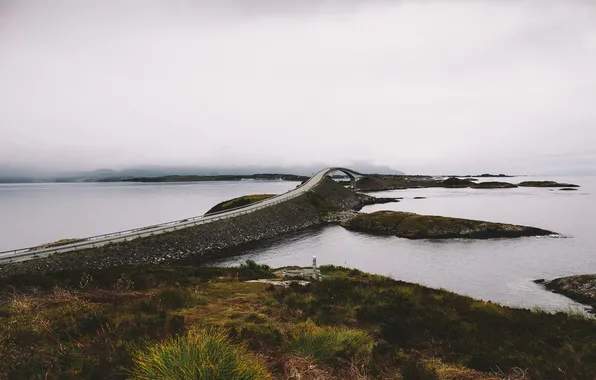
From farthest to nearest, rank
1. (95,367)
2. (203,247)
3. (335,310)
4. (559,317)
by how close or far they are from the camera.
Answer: (203,247)
(559,317)
(335,310)
(95,367)

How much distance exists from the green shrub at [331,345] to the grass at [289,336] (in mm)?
34

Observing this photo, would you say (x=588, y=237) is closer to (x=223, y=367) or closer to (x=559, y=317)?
(x=559, y=317)

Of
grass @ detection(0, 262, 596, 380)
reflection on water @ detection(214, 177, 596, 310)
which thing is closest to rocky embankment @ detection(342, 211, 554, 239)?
reflection on water @ detection(214, 177, 596, 310)

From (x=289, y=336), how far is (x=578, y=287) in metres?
29.0

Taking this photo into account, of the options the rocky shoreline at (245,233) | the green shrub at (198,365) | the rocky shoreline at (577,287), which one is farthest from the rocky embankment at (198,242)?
the rocky shoreline at (577,287)

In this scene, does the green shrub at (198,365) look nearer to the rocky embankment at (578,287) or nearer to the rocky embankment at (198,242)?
the rocky embankment at (578,287)

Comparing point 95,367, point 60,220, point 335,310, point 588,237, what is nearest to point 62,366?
point 95,367

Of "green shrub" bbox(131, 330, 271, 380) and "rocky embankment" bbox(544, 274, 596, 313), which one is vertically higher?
"green shrub" bbox(131, 330, 271, 380)

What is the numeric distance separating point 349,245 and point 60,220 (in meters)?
86.2

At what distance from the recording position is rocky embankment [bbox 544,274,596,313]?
24.3 metres

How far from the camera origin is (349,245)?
49.0 m

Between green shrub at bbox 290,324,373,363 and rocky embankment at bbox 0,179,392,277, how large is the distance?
A: 29.7 m

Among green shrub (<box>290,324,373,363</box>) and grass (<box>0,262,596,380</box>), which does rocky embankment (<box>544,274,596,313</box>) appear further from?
green shrub (<box>290,324,373,363</box>)

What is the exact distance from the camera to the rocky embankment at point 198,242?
110 feet
